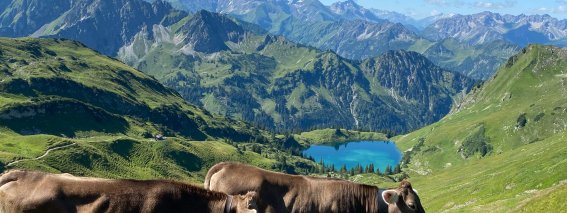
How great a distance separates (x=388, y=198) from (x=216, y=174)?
7.17 metres

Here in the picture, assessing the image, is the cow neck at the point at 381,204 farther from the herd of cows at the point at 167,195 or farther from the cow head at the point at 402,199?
the cow head at the point at 402,199

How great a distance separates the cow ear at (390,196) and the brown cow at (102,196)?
5796mm

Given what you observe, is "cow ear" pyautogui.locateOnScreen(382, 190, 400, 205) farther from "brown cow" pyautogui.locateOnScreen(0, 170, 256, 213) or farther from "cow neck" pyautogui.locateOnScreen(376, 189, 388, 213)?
"brown cow" pyautogui.locateOnScreen(0, 170, 256, 213)

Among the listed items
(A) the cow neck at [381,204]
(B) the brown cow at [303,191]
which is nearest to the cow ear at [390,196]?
(B) the brown cow at [303,191]

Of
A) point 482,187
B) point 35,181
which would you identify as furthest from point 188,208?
point 482,187

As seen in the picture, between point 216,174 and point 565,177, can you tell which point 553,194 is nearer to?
point 565,177

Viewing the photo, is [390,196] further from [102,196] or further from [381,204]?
[102,196]

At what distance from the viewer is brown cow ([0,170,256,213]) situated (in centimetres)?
1602

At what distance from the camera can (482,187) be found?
91625 mm

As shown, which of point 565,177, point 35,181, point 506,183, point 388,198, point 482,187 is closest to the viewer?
point 35,181

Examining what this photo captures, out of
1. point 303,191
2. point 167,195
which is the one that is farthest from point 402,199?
point 167,195

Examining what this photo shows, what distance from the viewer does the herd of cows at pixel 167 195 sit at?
1608 cm

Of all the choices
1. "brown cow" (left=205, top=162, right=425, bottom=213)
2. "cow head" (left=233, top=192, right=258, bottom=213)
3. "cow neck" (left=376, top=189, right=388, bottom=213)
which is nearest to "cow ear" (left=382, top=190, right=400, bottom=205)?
"brown cow" (left=205, top=162, right=425, bottom=213)

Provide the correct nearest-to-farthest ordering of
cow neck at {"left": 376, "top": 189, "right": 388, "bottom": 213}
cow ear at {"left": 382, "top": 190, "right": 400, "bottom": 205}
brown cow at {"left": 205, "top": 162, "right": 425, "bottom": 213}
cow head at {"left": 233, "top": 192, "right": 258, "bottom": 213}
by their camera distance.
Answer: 1. cow head at {"left": 233, "top": 192, "right": 258, "bottom": 213}
2. cow ear at {"left": 382, "top": 190, "right": 400, "bottom": 205}
3. brown cow at {"left": 205, "top": 162, "right": 425, "bottom": 213}
4. cow neck at {"left": 376, "top": 189, "right": 388, "bottom": 213}
